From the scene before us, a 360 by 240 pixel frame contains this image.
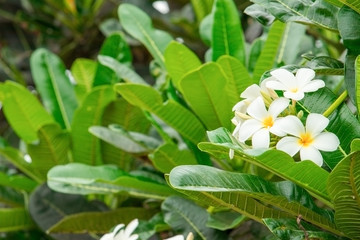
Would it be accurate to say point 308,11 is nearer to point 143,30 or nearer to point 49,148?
point 143,30

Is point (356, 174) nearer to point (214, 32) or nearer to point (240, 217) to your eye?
point (240, 217)

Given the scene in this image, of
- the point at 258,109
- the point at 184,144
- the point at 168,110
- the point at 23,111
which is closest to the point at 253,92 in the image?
the point at 258,109

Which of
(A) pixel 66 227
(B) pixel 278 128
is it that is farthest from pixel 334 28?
(A) pixel 66 227

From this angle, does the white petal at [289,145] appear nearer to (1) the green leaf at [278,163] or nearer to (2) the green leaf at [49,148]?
(1) the green leaf at [278,163]

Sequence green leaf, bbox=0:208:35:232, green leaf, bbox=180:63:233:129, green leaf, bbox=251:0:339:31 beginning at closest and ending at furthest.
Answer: green leaf, bbox=251:0:339:31 < green leaf, bbox=180:63:233:129 < green leaf, bbox=0:208:35:232

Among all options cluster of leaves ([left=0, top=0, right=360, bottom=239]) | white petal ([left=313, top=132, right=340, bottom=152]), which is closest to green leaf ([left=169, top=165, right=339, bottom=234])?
cluster of leaves ([left=0, top=0, right=360, bottom=239])

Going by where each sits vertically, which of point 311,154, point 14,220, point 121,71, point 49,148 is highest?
point 311,154

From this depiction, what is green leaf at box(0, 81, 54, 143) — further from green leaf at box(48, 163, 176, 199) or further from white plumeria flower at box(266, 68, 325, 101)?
white plumeria flower at box(266, 68, 325, 101)
